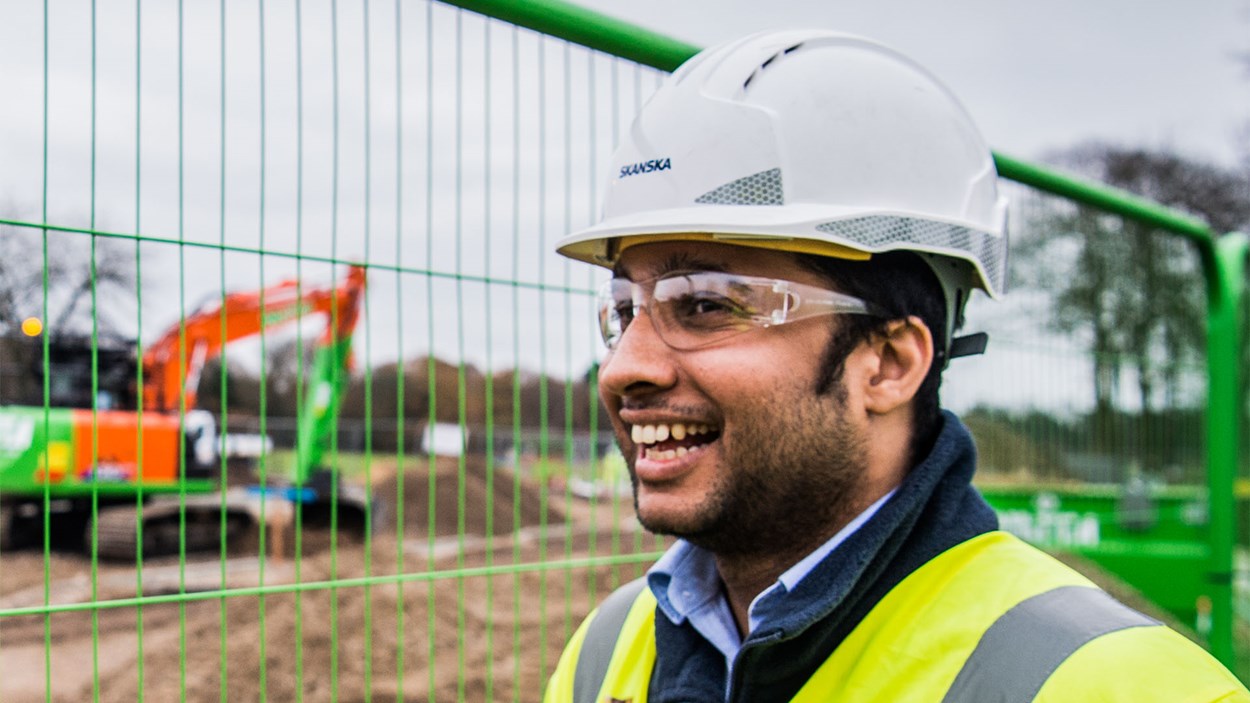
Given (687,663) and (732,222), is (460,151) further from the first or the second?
(687,663)

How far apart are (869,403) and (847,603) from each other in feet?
1.03

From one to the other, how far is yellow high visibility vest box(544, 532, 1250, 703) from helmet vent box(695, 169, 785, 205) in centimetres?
60

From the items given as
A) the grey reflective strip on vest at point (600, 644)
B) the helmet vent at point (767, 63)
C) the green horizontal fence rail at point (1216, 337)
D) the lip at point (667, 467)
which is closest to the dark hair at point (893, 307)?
the lip at point (667, 467)

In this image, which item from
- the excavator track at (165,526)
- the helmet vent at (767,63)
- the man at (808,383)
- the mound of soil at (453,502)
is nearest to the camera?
the man at (808,383)

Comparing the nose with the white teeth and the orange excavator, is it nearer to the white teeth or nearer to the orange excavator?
the white teeth

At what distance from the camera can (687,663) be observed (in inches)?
65.9

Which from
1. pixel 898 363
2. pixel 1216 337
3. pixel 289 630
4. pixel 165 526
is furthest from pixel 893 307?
pixel 165 526

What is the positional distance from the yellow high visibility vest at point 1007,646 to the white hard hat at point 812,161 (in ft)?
1.56

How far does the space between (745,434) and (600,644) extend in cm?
61

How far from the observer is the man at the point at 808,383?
151 cm

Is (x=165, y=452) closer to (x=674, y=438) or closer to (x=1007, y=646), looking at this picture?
(x=674, y=438)

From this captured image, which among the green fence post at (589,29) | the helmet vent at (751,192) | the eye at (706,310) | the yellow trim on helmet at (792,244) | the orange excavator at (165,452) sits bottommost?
the orange excavator at (165,452)

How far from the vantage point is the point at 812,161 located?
1.68 meters

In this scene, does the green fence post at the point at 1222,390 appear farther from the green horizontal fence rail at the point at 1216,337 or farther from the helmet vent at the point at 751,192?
the helmet vent at the point at 751,192
